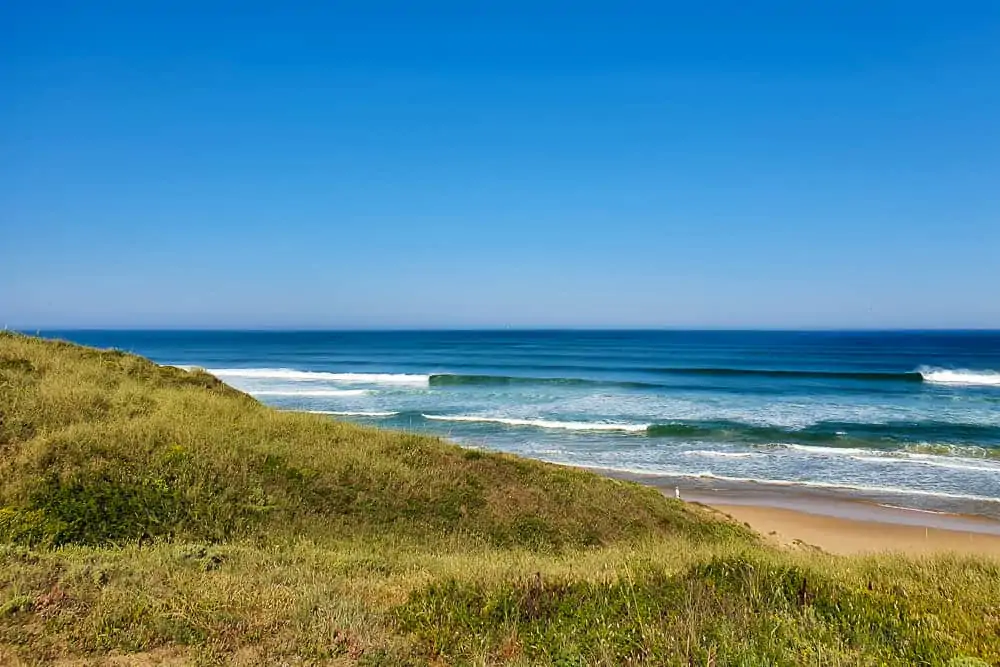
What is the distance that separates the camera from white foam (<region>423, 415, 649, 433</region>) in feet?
95.7

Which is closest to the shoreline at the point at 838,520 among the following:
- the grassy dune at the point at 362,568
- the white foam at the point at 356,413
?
the grassy dune at the point at 362,568

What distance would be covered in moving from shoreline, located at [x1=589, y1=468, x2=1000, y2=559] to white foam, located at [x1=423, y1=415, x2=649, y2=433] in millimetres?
8875

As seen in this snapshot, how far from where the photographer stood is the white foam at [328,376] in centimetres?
5252

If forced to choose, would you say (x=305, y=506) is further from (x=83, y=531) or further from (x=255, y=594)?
(x=255, y=594)

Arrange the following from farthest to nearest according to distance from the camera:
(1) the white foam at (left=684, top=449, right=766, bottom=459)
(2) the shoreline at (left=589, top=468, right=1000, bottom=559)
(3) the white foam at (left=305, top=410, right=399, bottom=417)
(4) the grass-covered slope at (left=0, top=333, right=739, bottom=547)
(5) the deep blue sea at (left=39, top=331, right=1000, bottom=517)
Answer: (3) the white foam at (left=305, top=410, right=399, bottom=417) < (1) the white foam at (left=684, top=449, right=766, bottom=459) < (5) the deep blue sea at (left=39, top=331, right=1000, bottom=517) < (2) the shoreline at (left=589, top=468, right=1000, bottom=559) < (4) the grass-covered slope at (left=0, top=333, right=739, bottom=547)

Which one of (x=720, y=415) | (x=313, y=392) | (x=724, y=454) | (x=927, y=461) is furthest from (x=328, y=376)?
(x=927, y=461)

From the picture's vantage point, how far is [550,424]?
1193 inches

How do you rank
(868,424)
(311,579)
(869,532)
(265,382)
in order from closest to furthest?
1. (311,579)
2. (869,532)
3. (868,424)
4. (265,382)

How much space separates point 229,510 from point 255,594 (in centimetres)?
441

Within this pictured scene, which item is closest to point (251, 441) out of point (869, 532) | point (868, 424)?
point (869, 532)

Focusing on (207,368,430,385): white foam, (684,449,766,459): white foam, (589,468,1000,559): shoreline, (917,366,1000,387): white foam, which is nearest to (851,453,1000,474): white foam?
(684,449,766,459): white foam

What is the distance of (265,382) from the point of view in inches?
1996

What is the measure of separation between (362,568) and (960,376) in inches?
2415

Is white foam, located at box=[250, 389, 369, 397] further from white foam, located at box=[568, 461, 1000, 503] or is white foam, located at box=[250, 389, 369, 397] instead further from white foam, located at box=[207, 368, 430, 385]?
white foam, located at box=[568, 461, 1000, 503]
